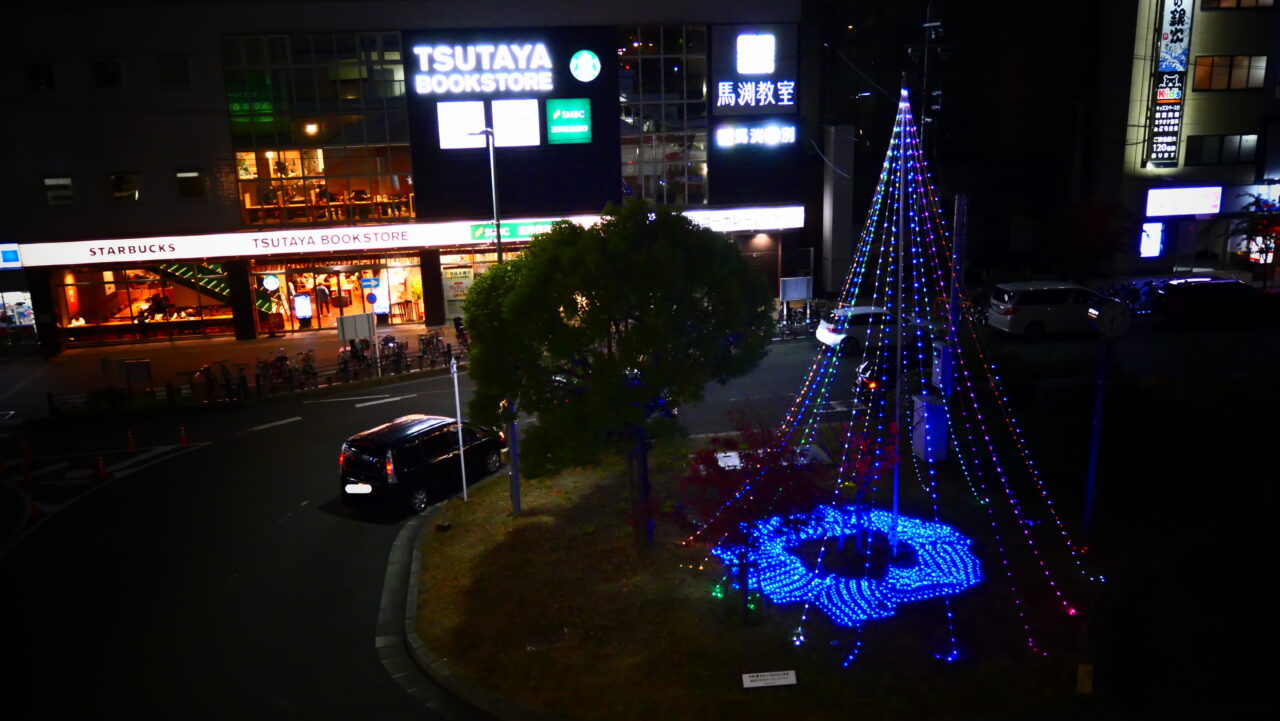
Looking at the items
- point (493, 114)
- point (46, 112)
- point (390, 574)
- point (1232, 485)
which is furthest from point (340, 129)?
point (1232, 485)

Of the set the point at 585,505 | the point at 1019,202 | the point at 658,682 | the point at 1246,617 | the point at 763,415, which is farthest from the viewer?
the point at 1019,202

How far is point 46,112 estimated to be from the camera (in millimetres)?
27719

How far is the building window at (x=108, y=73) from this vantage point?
2772 centimetres

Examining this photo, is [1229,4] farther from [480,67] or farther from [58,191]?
[58,191]

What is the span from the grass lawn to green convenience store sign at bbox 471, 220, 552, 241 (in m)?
18.0

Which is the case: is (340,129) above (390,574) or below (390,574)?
above

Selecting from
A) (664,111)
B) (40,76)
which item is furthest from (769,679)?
(40,76)

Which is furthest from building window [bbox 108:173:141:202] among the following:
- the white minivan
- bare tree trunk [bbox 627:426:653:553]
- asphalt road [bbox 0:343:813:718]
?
the white minivan

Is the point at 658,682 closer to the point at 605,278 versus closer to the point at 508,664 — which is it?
the point at 508,664

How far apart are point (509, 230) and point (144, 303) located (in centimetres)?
1329

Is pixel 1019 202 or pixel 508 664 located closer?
pixel 508 664

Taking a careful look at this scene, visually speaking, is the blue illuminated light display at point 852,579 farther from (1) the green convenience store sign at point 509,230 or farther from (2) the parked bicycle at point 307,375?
(1) the green convenience store sign at point 509,230

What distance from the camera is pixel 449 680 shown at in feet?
31.6

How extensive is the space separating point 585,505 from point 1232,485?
33.9ft
